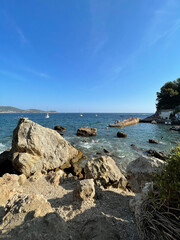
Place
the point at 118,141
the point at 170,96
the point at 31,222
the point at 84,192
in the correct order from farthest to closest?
the point at 170,96 → the point at 118,141 → the point at 84,192 → the point at 31,222

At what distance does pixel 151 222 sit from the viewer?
6.43 feet

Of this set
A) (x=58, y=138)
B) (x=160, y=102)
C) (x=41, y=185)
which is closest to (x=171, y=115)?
(x=160, y=102)

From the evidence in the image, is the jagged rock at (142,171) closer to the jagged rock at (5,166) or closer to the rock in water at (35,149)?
the rock in water at (35,149)

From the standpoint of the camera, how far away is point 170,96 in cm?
6116

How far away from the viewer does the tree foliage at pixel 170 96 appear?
61.9m

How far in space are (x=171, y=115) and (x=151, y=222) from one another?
66923mm

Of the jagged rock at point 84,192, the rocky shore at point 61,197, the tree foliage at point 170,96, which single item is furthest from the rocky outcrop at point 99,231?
the tree foliage at point 170,96

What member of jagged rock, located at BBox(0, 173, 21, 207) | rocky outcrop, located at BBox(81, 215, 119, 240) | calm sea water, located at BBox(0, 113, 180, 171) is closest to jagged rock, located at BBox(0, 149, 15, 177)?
jagged rock, located at BBox(0, 173, 21, 207)

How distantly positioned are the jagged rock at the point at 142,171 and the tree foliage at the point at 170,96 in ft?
232

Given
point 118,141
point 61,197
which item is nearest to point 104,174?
point 61,197

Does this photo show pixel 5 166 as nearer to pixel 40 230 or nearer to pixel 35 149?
pixel 35 149

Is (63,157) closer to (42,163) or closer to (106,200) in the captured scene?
(42,163)

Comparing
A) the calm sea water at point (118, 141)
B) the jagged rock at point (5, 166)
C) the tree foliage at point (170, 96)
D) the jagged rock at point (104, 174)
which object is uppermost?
the tree foliage at point (170, 96)

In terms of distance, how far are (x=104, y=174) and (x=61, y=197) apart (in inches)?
111
